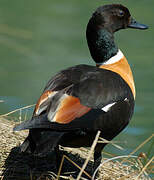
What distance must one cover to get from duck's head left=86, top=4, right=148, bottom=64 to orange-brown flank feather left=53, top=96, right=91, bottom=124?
103cm

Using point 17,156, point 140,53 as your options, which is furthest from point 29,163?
point 140,53

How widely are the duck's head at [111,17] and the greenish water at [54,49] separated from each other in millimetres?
2217

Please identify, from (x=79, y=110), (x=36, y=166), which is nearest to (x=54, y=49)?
(x=36, y=166)

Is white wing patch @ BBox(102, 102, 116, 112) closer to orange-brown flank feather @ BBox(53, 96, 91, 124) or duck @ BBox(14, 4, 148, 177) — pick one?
duck @ BBox(14, 4, 148, 177)

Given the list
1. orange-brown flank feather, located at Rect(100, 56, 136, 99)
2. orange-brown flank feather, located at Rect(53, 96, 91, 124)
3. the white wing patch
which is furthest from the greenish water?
orange-brown flank feather, located at Rect(53, 96, 91, 124)

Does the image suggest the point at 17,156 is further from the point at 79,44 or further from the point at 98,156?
the point at 79,44

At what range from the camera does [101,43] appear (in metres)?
4.35

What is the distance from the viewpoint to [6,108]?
7.07 m

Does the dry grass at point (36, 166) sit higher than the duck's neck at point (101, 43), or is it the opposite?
the duck's neck at point (101, 43)

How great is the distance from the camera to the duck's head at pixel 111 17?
431 centimetres

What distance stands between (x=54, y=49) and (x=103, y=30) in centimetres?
417

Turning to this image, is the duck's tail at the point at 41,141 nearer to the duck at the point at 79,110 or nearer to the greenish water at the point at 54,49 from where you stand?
the duck at the point at 79,110

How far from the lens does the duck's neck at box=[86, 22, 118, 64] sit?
14.2 feet

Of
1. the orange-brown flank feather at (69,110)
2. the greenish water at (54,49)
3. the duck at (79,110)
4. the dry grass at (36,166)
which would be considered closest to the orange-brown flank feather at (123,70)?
the duck at (79,110)
